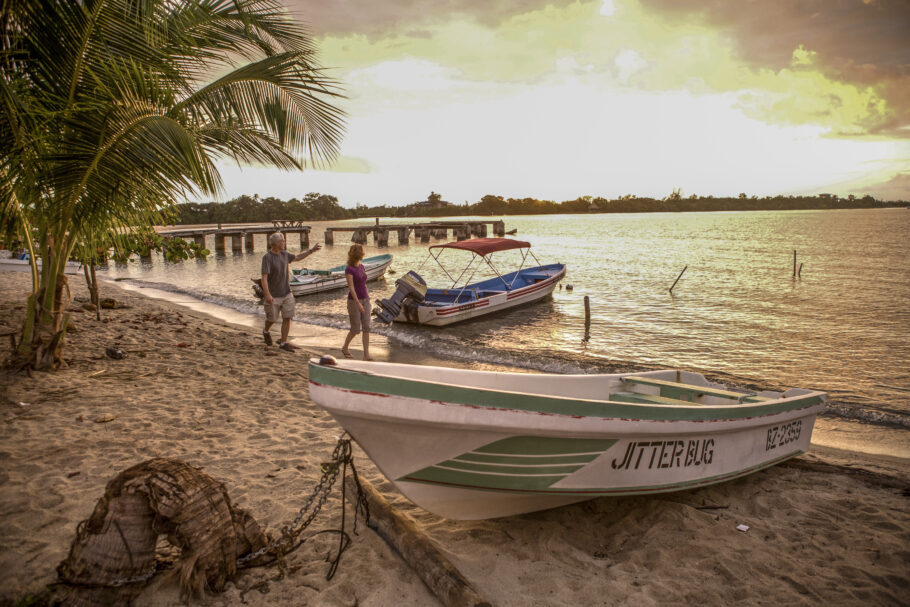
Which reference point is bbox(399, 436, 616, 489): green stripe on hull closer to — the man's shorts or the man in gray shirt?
the man in gray shirt

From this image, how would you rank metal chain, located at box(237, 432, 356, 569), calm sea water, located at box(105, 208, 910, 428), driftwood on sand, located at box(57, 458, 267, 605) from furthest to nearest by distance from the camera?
calm sea water, located at box(105, 208, 910, 428), metal chain, located at box(237, 432, 356, 569), driftwood on sand, located at box(57, 458, 267, 605)

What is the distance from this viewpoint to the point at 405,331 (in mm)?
14453

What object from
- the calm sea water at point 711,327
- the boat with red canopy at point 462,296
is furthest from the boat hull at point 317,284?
the boat with red canopy at point 462,296

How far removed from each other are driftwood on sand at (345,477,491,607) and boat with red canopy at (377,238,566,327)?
1045 cm

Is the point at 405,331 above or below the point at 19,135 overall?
below

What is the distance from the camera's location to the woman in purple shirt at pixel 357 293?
8695 mm

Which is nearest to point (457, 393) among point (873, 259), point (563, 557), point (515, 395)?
point (515, 395)

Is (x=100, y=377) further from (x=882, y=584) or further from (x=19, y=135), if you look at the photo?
(x=882, y=584)

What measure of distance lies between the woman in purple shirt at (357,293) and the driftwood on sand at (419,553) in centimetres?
502

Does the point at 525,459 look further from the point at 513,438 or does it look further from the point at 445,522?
the point at 445,522

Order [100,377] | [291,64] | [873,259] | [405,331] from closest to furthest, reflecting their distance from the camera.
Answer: [291,64], [100,377], [405,331], [873,259]

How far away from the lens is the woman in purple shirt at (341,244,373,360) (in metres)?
8.70

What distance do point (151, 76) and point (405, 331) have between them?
371 inches

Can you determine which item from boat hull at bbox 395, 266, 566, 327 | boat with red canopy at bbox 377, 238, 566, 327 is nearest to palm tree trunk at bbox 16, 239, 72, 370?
boat with red canopy at bbox 377, 238, 566, 327
